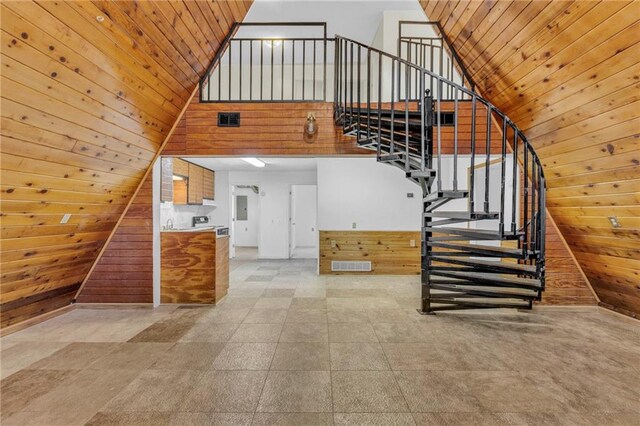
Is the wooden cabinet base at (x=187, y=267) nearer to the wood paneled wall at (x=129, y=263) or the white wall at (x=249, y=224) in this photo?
the wood paneled wall at (x=129, y=263)

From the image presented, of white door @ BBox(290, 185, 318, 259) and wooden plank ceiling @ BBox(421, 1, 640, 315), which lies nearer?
wooden plank ceiling @ BBox(421, 1, 640, 315)

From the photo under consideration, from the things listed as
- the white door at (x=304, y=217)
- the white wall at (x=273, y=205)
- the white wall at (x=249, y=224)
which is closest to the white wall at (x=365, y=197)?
the white wall at (x=273, y=205)

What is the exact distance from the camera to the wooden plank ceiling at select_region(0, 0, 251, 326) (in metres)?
1.85

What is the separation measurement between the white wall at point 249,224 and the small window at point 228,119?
252 inches

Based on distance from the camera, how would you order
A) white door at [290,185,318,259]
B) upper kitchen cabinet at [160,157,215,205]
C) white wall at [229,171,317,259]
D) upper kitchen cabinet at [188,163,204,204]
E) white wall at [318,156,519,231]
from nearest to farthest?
upper kitchen cabinet at [160,157,215,205] → white wall at [318,156,519,231] → upper kitchen cabinet at [188,163,204,204] → white wall at [229,171,317,259] → white door at [290,185,318,259]

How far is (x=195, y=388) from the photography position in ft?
6.73

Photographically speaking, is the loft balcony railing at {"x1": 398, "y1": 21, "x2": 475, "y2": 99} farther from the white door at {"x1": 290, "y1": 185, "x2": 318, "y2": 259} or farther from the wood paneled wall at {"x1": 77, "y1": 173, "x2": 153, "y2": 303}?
the white door at {"x1": 290, "y1": 185, "x2": 318, "y2": 259}

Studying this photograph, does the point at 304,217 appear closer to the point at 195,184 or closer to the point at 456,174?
the point at 195,184

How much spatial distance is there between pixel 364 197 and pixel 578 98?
3703 mm

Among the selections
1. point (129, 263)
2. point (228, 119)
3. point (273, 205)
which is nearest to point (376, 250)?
point (273, 205)

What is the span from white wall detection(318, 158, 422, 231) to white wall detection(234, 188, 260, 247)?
496cm

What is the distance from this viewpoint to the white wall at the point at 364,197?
5699 mm

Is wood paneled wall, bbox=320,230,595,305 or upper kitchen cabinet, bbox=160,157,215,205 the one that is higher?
upper kitchen cabinet, bbox=160,157,215,205

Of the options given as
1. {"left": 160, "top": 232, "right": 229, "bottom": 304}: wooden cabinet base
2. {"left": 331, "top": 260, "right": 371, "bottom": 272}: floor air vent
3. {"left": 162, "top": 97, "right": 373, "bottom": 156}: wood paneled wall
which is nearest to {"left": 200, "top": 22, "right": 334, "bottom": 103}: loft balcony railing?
{"left": 162, "top": 97, "right": 373, "bottom": 156}: wood paneled wall
